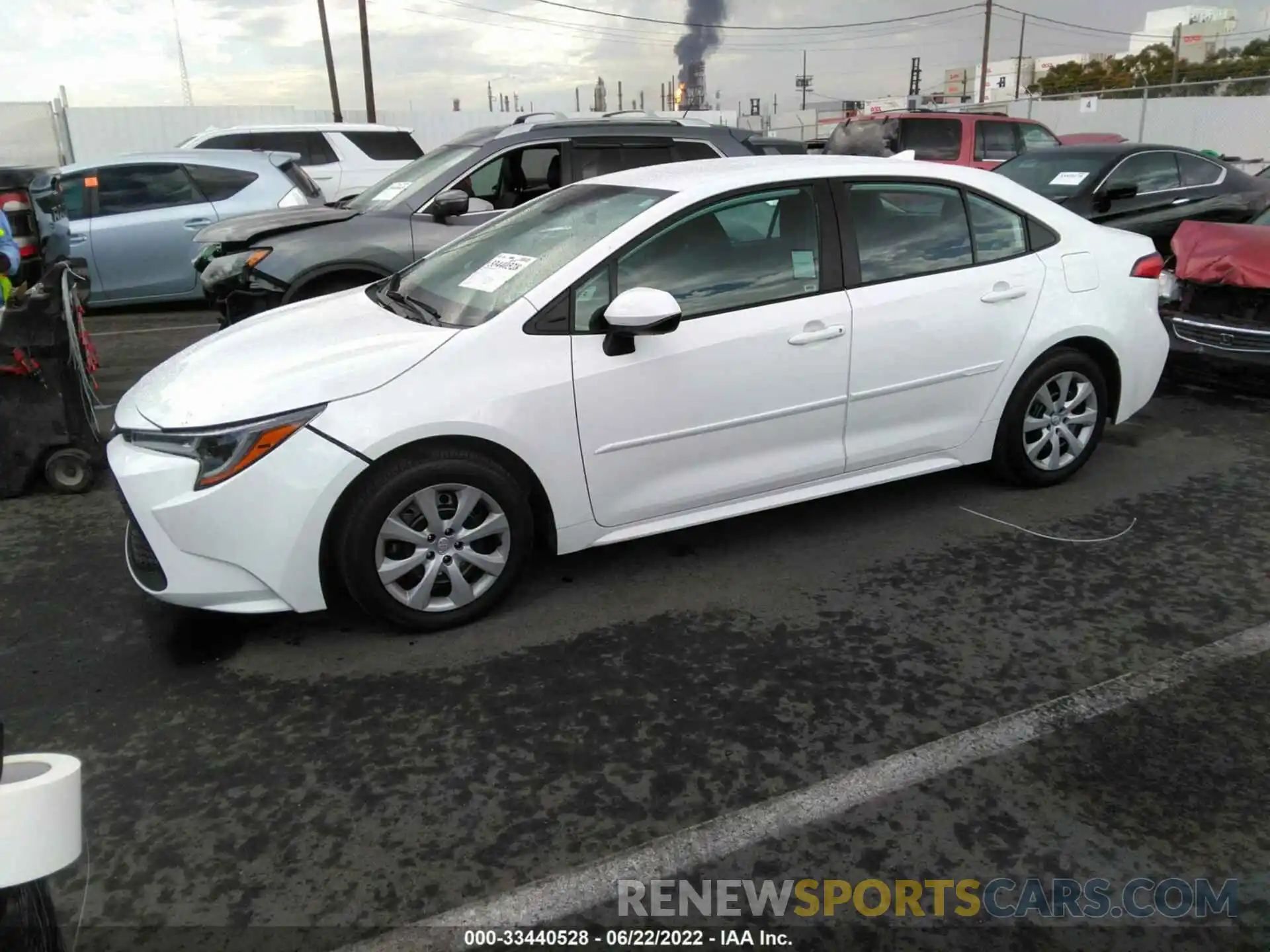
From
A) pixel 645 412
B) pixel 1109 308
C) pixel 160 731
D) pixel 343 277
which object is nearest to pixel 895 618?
pixel 645 412

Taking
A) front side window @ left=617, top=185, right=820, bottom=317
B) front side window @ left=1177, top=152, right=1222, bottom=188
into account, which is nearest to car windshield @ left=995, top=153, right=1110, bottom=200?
front side window @ left=1177, top=152, right=1222, bottom=188

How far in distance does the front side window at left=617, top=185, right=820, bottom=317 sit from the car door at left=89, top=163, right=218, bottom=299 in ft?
25.3

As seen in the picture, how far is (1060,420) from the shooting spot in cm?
470

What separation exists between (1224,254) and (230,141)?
1209 centimetres

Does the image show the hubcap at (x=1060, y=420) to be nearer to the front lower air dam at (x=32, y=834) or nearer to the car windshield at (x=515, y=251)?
the car windshield at (x=515, y=251)

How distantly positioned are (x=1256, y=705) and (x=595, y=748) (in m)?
2.04

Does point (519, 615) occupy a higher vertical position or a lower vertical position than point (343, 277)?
lower

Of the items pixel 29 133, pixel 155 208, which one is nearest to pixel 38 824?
pixel 155 208

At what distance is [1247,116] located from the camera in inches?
925

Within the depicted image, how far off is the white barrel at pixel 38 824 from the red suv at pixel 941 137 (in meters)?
13.0

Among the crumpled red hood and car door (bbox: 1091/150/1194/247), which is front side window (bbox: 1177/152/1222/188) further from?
the crumpled red hood

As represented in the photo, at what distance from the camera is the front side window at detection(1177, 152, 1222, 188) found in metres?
9.38

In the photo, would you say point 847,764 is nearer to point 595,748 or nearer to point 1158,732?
point 595,748

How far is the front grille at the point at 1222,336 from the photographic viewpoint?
5918 mm
